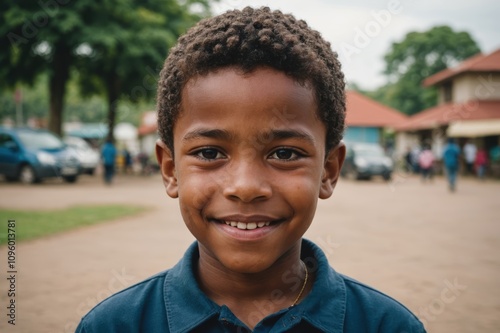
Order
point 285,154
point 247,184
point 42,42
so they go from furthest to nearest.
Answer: point 42,42
point 285,154
point 247,184

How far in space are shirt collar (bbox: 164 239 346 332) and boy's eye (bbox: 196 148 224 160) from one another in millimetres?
423

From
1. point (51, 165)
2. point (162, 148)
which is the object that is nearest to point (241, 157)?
point (162, 148)

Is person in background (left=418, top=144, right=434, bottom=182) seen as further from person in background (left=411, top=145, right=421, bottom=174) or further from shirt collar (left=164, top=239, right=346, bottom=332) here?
shirt collar (left=164, top=239, right=346, bottom=332)

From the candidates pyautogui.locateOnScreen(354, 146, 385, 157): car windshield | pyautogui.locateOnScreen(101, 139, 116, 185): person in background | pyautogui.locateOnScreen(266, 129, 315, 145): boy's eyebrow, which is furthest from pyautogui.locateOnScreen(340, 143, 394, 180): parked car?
pyautogui.locateOnScreen(266, 129, 315, 145): boy's eyebrow

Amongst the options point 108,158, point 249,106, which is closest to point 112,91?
point 108,158

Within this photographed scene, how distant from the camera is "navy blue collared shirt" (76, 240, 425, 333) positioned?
1568 millimetres

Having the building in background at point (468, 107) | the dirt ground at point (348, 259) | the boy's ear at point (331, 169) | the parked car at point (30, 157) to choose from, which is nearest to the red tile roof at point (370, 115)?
the building in background at point (468, 107)

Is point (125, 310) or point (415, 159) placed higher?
point (415, 159)

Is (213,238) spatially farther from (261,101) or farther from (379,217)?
(379,217)

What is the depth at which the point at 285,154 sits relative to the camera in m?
1.60

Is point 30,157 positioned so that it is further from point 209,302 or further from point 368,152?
point 209,302

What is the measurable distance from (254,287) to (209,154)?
1.75ft

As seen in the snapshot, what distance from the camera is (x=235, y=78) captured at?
1.56 m

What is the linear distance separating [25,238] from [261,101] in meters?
6.49
